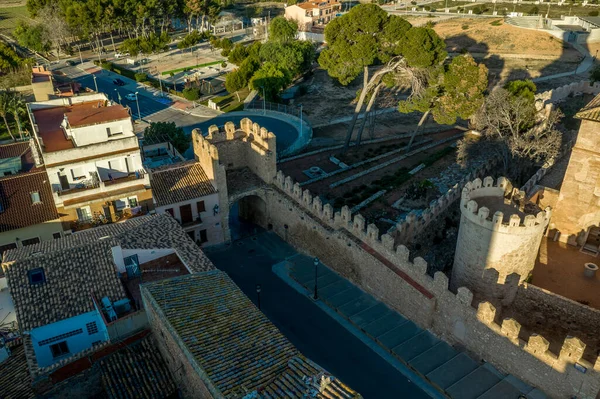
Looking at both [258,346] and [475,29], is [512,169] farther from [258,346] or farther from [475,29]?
[475,29]

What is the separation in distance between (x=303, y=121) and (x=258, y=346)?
37.5 metres

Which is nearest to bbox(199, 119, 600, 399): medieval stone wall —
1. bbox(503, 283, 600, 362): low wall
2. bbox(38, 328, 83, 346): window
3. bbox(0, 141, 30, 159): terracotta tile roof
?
bbox(503, 283, 600, 362): low wall

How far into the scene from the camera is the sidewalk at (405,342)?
61.1 ft

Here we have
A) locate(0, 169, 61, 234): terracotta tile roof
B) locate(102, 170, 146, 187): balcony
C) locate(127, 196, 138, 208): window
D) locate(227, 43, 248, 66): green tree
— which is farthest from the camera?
locate(227, 43, 248, 66): green tree

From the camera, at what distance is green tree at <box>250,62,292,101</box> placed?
55.9m

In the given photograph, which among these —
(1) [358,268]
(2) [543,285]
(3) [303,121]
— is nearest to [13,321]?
(1) [358,268]

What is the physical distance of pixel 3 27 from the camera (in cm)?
10062

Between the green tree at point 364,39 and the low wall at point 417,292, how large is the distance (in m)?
14.8

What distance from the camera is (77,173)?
85.5ft

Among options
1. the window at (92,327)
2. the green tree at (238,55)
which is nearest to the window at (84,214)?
the window at (92,327)

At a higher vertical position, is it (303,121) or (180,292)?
(180,292)

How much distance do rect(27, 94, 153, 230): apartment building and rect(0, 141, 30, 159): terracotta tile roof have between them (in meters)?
7.55

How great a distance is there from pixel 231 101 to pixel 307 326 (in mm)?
42578

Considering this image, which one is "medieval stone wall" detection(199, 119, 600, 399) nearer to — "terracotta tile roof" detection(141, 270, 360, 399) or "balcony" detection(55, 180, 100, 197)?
"terracotta tile roof" detection(141, 270, 360, 399)
